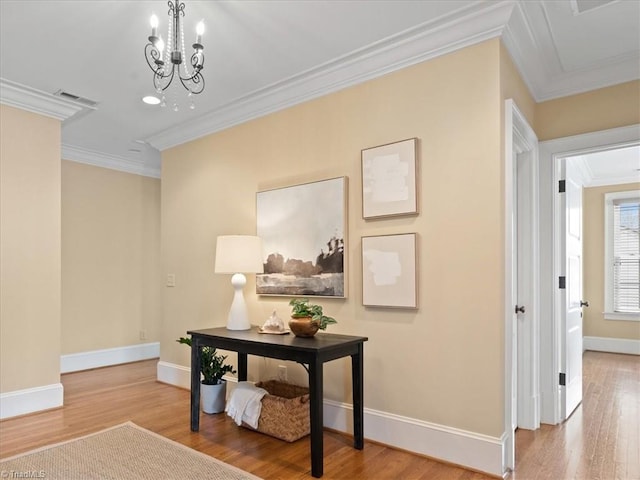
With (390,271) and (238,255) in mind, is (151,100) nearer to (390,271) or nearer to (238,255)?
(238,255)

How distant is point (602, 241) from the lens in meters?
6.52

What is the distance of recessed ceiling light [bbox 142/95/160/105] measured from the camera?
12.0 ft

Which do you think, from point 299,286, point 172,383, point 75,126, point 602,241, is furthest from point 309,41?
point 602,241

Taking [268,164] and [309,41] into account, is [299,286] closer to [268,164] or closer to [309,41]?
[268,164]

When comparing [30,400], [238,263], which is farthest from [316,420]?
[30,400]

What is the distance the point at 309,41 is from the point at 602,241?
593 cm

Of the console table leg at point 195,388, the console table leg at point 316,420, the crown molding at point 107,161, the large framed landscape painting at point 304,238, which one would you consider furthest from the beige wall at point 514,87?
the crown molding at point 107,161

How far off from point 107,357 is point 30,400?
6.01 ft

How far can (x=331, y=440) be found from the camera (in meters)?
2.88

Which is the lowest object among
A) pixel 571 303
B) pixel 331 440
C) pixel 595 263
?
pixel 331 440

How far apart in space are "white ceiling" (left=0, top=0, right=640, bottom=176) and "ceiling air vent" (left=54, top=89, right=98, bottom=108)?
0.21 feet

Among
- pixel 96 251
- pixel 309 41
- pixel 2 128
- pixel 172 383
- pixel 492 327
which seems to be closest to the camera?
pixel 492 327

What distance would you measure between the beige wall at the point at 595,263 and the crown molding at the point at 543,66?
4091 millimetres

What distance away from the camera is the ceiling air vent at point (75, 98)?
361 cm
